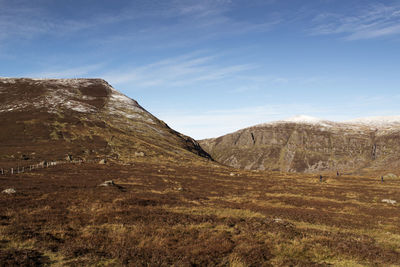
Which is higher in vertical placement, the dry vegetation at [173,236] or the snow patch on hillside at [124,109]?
the snow patch on hillside at [124,109]

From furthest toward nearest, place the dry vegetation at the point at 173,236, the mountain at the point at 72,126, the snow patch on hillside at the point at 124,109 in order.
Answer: the snow patch on hillside at the point at 124,109 → the mountain at the point at 72,126 → the dry vegetation at the point at 173,236

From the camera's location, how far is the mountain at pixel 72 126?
86.7m

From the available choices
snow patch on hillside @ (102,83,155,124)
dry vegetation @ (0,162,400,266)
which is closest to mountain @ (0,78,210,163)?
snow patch on hillside @ (102,83,155,124)

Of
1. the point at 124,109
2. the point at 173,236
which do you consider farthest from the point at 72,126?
the point at 173,236

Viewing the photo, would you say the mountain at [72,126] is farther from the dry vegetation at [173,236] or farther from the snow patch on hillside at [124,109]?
the dry vegetation at [173,236]

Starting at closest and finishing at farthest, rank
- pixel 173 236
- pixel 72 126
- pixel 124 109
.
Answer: pixel 173 236 → pixel 72 126 → pixel 124 109

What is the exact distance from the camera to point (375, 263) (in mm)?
13531

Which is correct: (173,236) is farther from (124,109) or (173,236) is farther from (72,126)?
(124,109)

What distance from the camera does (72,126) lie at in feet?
369

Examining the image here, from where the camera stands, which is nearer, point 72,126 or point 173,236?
point 173,236

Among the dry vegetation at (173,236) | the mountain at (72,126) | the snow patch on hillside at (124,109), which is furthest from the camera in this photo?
the snow patch on hillside at (124,109)

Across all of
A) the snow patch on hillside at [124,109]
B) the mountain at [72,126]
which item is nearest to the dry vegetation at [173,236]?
the mountain at [72,126]

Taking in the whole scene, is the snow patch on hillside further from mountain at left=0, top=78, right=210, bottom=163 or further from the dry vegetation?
the dry vegetation

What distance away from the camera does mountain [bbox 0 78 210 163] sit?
86688 mm
